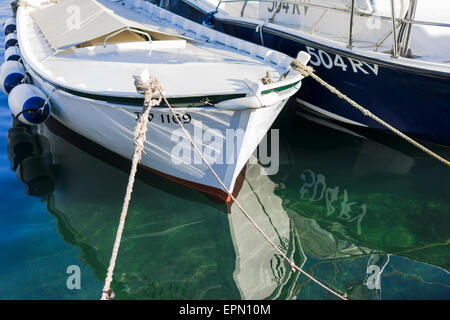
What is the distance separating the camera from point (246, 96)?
4.59 meters

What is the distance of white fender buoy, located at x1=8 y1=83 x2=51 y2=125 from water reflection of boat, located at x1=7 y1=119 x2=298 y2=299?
82 centimetres

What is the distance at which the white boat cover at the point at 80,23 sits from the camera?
266 inches

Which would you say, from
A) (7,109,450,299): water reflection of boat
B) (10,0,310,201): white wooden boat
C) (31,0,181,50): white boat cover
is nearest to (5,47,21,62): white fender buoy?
(31,0,181,50): white boat cover

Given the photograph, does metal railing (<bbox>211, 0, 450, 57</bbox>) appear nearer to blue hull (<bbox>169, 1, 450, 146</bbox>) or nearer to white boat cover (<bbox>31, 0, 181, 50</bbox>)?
blue hull (<bbox>169, 1, 450, 146</bbox>)

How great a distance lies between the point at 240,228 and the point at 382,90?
3162mm

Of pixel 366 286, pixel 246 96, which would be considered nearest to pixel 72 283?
pixel 246 96

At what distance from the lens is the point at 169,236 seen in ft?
16.7

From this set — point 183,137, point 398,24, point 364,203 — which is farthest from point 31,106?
point 398,24

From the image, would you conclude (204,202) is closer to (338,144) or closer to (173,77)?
(173,77)

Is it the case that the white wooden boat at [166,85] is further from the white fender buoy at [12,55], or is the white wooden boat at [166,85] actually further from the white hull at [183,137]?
the white fender buoy at [12,55]

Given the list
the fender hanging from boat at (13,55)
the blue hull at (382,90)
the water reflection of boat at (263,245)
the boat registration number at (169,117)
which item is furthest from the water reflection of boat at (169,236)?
the fender hanging from boat at (13,55)

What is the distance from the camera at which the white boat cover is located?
675 centimetres

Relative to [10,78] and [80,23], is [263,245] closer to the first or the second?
[80,23]
